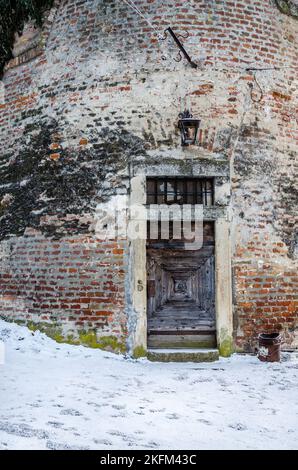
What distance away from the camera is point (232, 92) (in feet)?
21.8

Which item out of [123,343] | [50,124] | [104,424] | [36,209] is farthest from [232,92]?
[104,424]

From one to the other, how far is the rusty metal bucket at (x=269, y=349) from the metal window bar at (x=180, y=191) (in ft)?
6.93

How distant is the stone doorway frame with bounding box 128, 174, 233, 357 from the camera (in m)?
6.21

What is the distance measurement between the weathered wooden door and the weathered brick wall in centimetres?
42

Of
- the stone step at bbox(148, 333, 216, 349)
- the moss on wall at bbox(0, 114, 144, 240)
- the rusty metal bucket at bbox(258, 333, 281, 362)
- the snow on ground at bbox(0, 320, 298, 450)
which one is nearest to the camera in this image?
the snow on ground at bbox(0, 320, 298, 450)

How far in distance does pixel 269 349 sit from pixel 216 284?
45.0 inches

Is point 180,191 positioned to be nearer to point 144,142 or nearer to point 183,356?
point 144,142

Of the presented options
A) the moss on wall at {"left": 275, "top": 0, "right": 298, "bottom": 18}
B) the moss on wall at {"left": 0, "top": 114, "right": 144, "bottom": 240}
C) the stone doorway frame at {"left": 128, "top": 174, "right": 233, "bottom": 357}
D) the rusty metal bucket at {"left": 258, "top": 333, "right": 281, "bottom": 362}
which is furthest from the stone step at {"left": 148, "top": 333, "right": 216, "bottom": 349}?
the moss on wall at {"left": 275, "top": 0, "right": 298, "bottom": 18}

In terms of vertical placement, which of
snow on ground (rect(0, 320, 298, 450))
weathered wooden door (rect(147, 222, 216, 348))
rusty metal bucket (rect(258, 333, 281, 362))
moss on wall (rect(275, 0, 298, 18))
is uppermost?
moss on wall (rect(275, 0, 298, 18))

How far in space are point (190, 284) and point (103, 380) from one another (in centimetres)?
213

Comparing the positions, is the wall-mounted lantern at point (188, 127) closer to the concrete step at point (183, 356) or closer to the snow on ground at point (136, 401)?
the concrete step at point (183, 356)

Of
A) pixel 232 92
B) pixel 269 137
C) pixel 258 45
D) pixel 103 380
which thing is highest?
pixel 258 45

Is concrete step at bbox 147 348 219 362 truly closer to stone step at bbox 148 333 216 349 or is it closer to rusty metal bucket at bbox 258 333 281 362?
stone step at bbox 148 333 216 349
